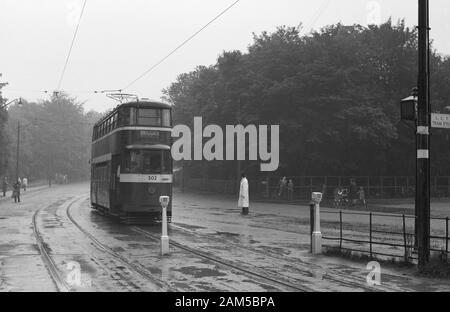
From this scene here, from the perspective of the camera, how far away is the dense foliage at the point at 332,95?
4344 centimetres

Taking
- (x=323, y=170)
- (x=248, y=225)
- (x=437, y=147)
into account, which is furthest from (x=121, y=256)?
(x=437, y=147)

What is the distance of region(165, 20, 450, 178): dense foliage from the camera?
143ft

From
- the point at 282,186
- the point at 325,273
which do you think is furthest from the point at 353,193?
the point at 325,273

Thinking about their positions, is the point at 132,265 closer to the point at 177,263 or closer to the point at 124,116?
the point at 177,263

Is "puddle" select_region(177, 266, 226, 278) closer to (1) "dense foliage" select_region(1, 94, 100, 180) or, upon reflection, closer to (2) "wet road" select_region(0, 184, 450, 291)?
(2) "wet road" select_region(0, 184, 450, 291)

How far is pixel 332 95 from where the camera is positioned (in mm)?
43312

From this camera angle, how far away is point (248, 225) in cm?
2180

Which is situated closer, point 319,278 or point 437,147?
point 319,278

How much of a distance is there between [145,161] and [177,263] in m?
9.80

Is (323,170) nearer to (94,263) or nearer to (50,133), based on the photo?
(94,263)

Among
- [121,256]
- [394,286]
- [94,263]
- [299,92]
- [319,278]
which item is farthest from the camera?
[299,92]

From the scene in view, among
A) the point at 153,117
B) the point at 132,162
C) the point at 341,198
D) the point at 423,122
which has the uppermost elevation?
the point at 153,117

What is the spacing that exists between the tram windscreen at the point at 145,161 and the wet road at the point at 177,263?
247cm

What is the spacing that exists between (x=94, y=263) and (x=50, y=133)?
105m
